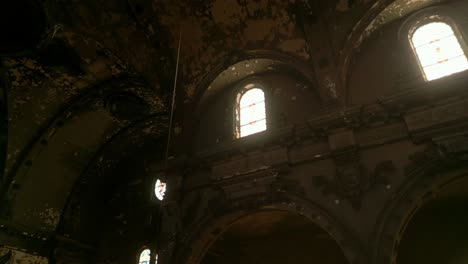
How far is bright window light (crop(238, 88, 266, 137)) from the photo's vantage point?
7.62 m

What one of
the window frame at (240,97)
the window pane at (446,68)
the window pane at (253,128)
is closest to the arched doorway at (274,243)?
the window pane at (253,128)

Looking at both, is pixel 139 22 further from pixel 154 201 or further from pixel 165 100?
pixel 154 201

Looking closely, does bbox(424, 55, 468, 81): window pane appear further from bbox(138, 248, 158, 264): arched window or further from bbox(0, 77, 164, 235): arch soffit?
bbox(138, 248, 158, 264): arched window

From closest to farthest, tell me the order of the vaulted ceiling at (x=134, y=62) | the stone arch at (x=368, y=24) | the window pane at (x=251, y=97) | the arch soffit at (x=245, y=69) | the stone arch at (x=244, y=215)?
the stone arch at (x=244, y=215) < the stone arch at (x=368, y=24) < the vaulted ceiling at (x=134, y=62) < the arch soffit at (x=245, y=69) < the window pane at (x=251, y=97)

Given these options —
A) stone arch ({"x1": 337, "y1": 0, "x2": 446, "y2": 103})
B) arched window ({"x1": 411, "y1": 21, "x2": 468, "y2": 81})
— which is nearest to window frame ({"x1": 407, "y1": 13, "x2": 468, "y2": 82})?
arched window ({"x1": 411, "y1": 21, "x2": 468, "y2": 81})

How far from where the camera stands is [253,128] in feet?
25.1

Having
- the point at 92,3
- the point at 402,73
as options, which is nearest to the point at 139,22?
the point at 92,3

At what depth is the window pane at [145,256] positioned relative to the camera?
9633mm

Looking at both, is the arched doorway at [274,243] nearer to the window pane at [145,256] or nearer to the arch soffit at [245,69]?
the window pane at [145,256]

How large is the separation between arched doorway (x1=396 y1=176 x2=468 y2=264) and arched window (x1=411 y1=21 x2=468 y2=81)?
229cm

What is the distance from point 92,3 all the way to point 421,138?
7.10 metres

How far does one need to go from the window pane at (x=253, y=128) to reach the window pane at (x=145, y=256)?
4.82m

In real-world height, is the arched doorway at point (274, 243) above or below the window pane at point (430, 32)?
below

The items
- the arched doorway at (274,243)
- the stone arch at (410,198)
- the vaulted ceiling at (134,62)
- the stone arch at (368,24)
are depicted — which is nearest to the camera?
the stone arch at (410,198)
